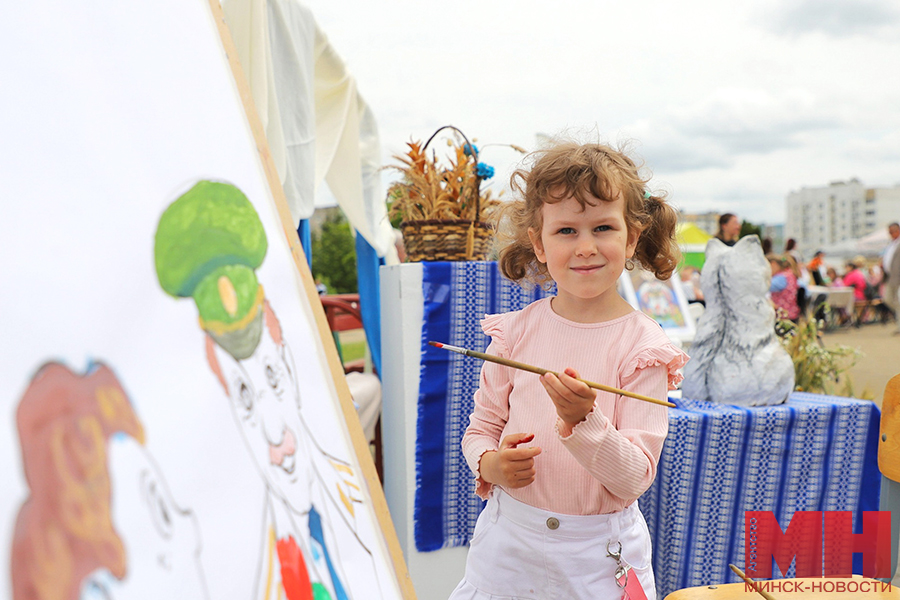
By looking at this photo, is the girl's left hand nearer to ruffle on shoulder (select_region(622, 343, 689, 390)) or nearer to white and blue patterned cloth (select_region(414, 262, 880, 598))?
ruffle on shoulder (select_region(622, 343, 689, 390))

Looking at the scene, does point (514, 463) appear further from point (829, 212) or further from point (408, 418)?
point (829, 212)

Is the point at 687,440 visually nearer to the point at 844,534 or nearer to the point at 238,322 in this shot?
the point at 844,534

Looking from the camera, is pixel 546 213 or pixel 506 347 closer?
pixel 546 213

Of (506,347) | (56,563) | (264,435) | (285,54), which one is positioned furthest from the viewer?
(285,54)

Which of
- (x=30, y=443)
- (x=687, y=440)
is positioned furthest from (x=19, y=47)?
(x=687, y=440)

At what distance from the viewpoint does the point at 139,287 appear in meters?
0.59

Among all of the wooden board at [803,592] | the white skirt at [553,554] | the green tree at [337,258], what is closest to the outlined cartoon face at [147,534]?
the white skirt at [553,554]

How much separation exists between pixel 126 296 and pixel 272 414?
235 mm

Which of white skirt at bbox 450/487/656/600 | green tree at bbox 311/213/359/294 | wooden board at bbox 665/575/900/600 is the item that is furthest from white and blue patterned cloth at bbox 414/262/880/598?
green tree at bbox 311/213/359/294

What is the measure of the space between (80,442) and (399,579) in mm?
534

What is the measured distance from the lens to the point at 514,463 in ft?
3.15

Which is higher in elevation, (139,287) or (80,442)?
(139,287)

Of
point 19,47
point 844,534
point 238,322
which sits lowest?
point 844,534
